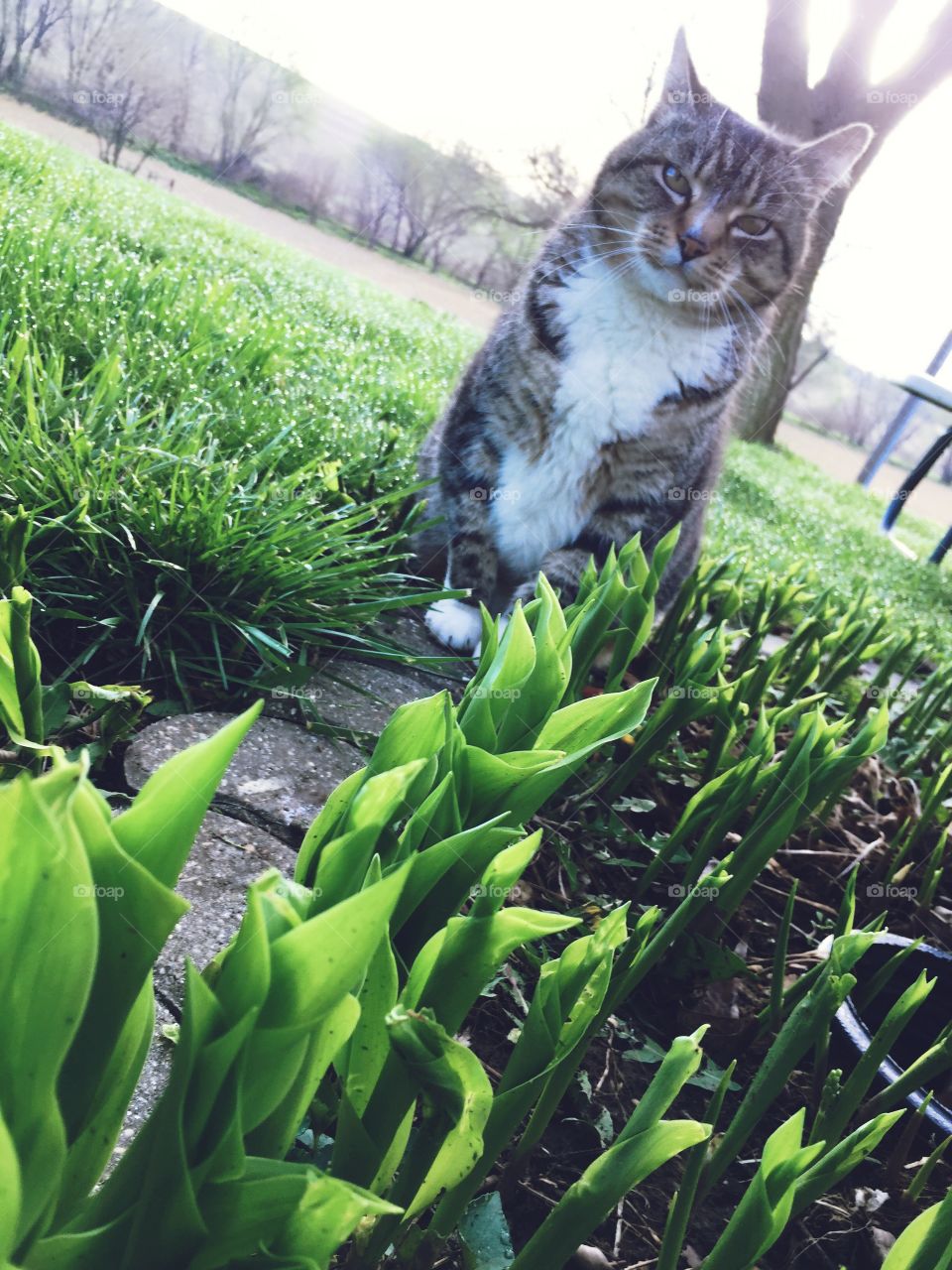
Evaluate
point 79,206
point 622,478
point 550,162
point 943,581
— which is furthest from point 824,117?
point 622,478

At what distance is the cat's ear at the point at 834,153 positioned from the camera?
6.56 ft

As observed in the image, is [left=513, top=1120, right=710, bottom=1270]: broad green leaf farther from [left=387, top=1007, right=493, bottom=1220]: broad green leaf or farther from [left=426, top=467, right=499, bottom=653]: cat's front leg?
[left=426, top=467, right=499, bottom=653]: cat's front leg

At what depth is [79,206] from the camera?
132 inches

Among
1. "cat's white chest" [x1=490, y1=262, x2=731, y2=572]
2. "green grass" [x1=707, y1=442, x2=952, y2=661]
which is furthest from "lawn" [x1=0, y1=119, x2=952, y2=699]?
"green grass" [x1=707, y1=442, x2=952, y2=661]

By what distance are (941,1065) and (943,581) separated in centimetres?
521

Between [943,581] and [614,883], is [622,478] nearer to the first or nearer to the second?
[614,883]

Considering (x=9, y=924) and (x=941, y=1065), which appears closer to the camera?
(x=9, y=924)

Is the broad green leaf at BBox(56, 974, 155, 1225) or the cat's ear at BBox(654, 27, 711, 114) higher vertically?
the cat's ear at BBox(654, 27, 711, 114)

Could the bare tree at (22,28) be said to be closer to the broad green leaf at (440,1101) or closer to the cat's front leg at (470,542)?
the cat's front leg at (470,542)

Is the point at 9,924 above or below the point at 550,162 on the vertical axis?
below

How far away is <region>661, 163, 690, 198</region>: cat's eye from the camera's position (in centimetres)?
196

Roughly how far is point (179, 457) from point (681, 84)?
145cm

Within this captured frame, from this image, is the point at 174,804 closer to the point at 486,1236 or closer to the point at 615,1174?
the point at 615,1174

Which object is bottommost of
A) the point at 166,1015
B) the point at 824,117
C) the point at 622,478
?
the point at 166,1015
